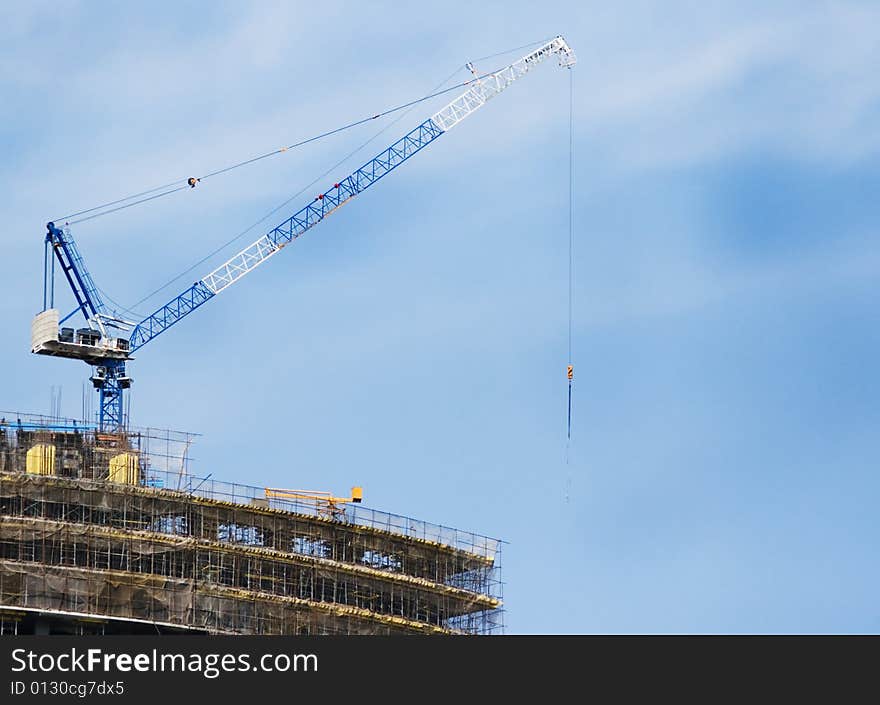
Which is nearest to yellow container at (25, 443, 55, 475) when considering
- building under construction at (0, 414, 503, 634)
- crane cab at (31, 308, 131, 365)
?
building under construction at (0, 414, 503, 634)

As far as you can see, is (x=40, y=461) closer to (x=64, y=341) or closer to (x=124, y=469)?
(x=124, y=469)

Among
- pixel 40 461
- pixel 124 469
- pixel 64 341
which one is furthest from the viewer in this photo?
pixel 64 341

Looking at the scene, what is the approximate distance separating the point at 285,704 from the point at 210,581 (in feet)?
166

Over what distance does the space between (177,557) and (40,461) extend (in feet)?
39.3

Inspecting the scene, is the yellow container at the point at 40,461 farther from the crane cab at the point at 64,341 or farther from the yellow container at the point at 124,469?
the crane cab at the point at 64,341

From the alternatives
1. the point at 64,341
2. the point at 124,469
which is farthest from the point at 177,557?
the point at 64,341

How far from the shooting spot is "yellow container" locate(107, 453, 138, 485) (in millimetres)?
157375

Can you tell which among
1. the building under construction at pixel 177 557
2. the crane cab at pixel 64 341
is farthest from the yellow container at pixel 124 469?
the crane cab at pixel 64 341

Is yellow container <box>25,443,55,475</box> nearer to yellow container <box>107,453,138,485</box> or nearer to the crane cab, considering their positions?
yellow container <box>107,453,138,485</box>

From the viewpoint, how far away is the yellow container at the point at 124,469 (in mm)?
157375

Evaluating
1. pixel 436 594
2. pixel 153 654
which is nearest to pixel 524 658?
pixel 153 654

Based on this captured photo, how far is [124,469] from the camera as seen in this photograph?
158m

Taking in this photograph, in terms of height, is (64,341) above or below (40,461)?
above

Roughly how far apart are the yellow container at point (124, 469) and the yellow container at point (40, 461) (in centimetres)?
465
